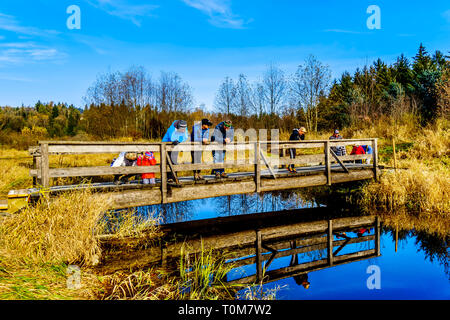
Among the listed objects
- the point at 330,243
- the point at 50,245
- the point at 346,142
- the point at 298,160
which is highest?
the point at 346,142

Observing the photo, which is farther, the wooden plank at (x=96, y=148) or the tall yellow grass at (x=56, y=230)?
the wooden plank at (x=96, y=148)

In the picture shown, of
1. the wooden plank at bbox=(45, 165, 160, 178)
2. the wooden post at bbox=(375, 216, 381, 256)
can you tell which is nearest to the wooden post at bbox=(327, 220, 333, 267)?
the wooden post at bbox=(375, 216, 381, 256)

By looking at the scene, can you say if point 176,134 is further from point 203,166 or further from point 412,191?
point 412,191

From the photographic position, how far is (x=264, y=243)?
290 inches

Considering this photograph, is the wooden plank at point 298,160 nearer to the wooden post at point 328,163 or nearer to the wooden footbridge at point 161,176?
the wooden footbridge at point 161,176

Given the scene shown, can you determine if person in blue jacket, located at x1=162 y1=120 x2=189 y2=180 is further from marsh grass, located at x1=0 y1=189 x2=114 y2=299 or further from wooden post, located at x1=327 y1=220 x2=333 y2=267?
wooden post, located at x1=327 y1=220 x2=333 y2=267

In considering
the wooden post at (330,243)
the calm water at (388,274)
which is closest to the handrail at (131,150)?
the calm water at (388,274)

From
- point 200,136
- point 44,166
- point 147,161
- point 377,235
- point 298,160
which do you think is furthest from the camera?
point 298,160

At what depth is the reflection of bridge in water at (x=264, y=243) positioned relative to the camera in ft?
19.9

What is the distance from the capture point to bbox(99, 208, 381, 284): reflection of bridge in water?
6059 mm

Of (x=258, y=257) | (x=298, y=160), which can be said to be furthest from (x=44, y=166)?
(x=298, y=160)
